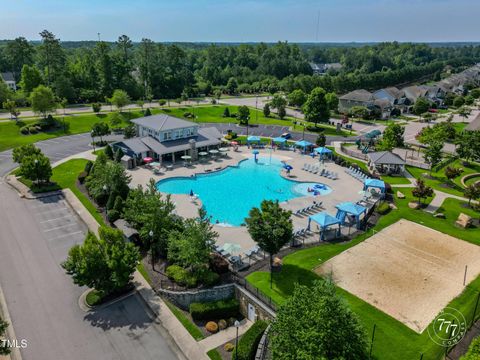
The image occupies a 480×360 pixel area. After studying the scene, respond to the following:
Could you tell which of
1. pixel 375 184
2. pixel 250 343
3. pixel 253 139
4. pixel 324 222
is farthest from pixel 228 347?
pixel 253 139

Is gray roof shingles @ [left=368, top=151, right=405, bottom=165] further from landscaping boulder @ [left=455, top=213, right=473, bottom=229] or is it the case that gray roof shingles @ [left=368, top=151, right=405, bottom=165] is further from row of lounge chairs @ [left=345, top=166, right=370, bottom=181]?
landscaping boulder @ [left=455, top=213, right=473, bottom=229]

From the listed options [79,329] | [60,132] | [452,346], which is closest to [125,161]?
[60,132]

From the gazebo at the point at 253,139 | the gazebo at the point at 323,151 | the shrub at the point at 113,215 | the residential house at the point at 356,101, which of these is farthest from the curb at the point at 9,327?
the residential house at the point at 356,101

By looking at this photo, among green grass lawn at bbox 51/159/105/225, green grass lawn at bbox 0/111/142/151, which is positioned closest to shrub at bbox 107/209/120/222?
green grass lawn at bbox 51/159/105/225

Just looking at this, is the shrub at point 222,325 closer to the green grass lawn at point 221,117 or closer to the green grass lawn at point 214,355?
the green grass lawn at point 214,355

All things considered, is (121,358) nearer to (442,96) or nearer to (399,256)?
(399,256)

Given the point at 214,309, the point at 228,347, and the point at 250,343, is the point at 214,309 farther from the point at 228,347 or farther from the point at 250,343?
the point at 250,343
